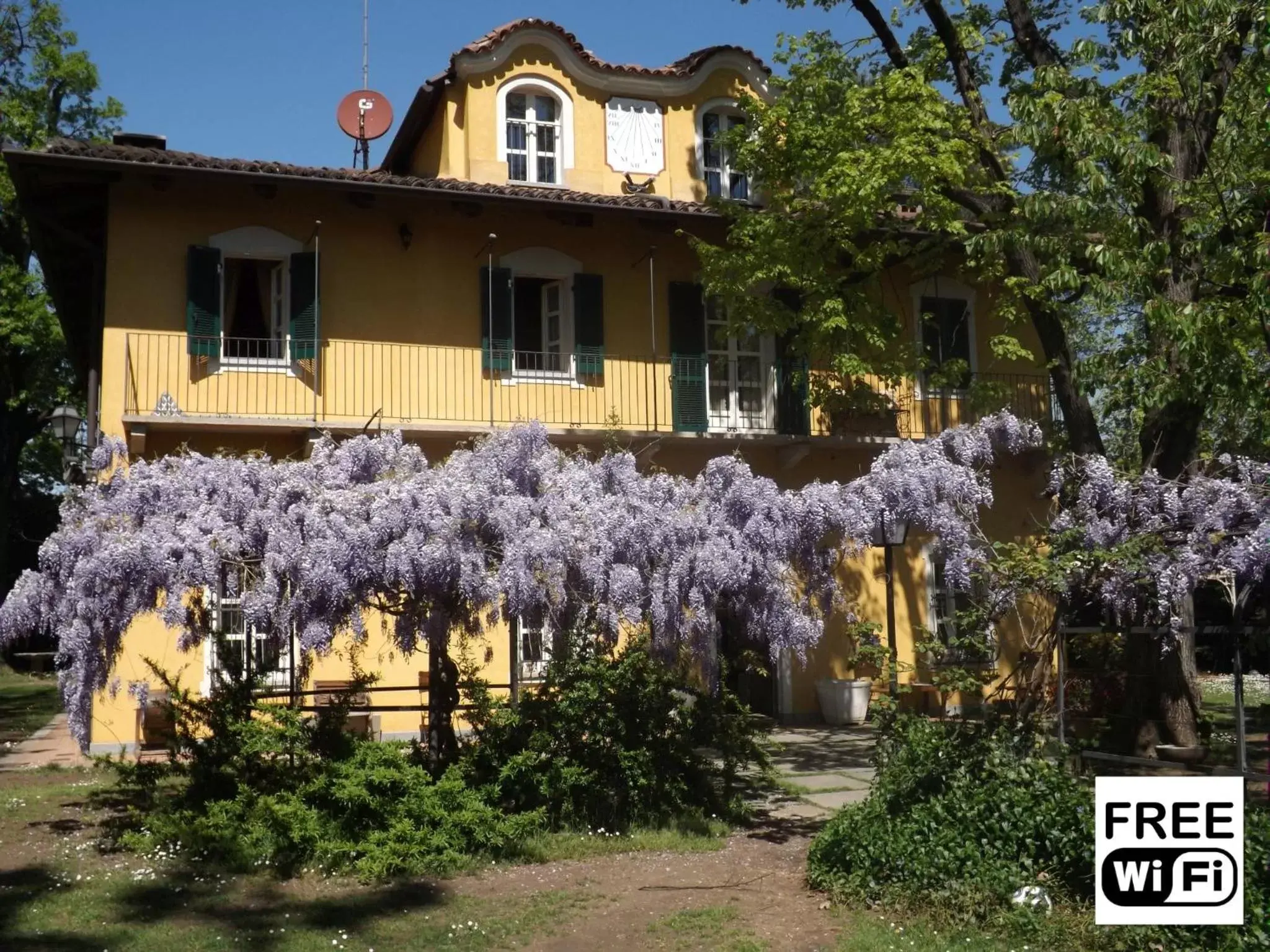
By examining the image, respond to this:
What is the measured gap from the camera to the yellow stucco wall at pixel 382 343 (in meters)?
15.0

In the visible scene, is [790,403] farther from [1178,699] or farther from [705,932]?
[705,932]

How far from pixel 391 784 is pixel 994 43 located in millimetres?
10735

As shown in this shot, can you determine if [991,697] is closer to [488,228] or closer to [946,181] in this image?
[946,181]

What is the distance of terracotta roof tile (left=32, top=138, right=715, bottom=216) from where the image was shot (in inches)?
573

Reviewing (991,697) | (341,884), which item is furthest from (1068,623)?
(341,884)

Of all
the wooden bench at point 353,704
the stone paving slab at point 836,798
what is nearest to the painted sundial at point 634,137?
the wooden bench at point 353,704

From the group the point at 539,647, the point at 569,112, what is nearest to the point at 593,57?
the point at 569,112

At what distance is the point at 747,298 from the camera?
1513 centimetres

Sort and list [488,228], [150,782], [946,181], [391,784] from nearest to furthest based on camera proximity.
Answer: [391,784], [150,782], [946,181], [488,228]

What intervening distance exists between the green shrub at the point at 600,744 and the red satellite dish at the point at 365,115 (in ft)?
40.2

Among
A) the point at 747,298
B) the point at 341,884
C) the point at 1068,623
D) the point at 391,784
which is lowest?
the point at 341,884

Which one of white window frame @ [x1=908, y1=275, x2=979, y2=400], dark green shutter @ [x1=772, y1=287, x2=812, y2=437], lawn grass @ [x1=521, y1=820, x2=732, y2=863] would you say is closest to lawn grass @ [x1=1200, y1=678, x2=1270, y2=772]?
lawn grass @ [x1=521, y1=820, x2=732, y2=863]

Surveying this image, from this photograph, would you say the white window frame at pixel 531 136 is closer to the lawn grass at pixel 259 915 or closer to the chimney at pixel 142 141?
the chimney at pixel 142 141

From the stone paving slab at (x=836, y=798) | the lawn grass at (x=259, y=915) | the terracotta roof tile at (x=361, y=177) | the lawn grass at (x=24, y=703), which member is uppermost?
the terracotta roof tile at (x=361, y=177)
